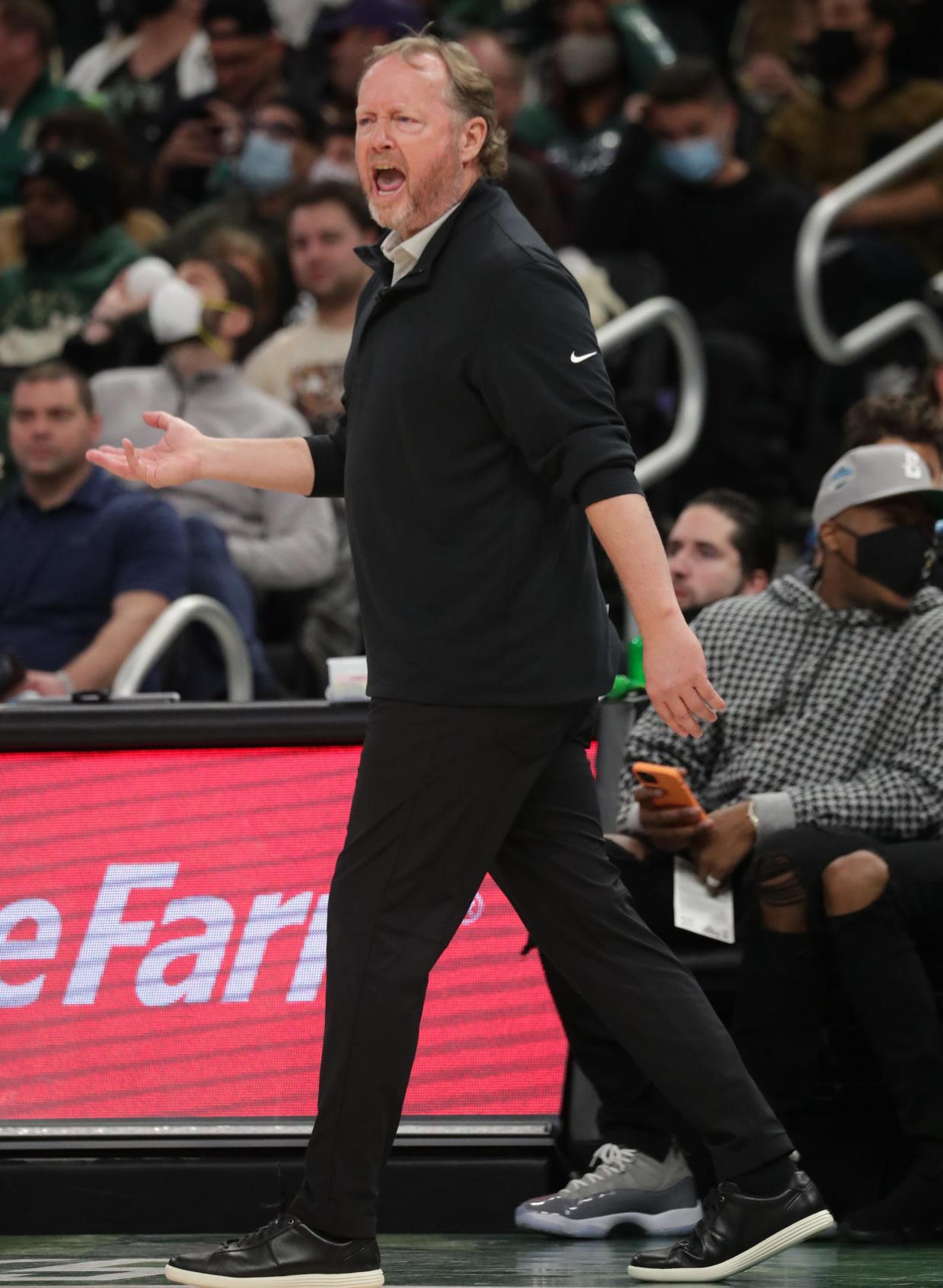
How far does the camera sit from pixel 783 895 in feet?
13.3

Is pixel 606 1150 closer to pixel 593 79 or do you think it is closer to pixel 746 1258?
pixel 746 1258

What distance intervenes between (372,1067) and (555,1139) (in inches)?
42.2

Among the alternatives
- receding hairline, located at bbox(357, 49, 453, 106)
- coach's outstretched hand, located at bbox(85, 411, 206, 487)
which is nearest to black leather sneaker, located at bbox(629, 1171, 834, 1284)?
coach's outstretched hand, located at bbox(85, 411, 206, 487)

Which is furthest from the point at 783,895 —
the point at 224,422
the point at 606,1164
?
the point at 224,422

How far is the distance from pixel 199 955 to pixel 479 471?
1.55 meters

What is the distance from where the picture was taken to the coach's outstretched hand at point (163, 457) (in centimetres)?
335

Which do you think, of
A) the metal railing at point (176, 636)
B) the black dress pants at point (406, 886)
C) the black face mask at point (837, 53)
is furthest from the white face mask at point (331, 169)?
the black dress pants at point (406, 886)

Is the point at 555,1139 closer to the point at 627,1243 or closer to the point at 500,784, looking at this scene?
the point at 627,1243

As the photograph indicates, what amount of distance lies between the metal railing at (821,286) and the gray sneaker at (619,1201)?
4027 millimetres

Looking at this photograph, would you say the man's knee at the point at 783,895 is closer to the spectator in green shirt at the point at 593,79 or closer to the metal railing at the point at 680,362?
the metal railing at the point at 680,362

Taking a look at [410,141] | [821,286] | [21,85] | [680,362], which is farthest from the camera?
[21,85]

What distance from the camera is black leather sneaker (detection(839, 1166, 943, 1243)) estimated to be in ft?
12.8

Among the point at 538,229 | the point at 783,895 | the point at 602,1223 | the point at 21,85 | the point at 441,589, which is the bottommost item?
the point at 602,1223

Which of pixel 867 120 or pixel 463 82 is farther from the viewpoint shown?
pixel 867 120
